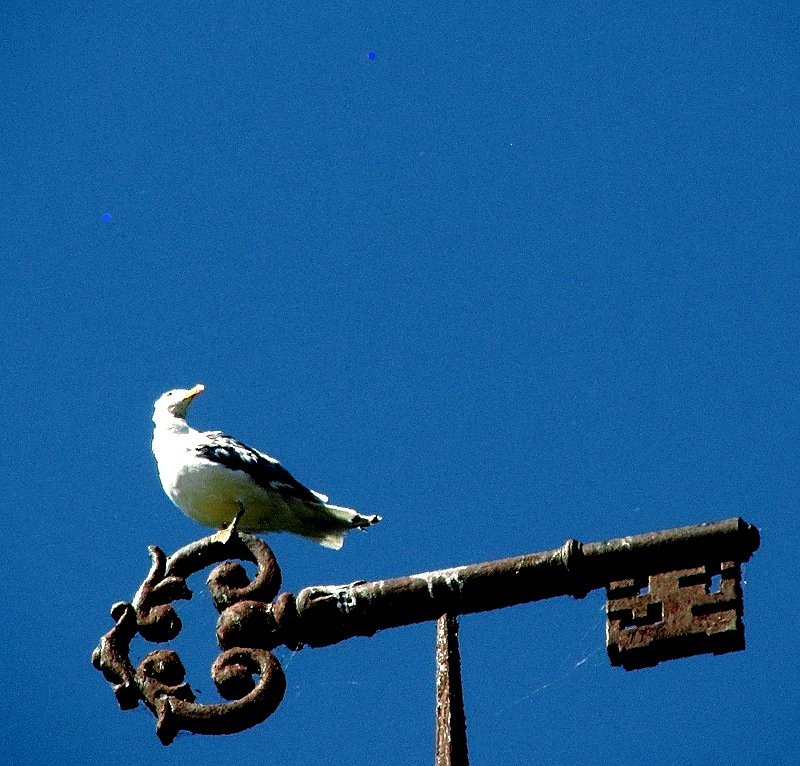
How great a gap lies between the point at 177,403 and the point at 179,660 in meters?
6.20

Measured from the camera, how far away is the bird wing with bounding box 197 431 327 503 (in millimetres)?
8867

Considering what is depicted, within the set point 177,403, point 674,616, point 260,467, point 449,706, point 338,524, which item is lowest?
point 449,706

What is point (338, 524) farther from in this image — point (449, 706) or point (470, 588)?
point (449, 706)

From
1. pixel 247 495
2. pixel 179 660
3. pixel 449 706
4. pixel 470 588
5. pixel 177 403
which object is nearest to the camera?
pixel 449 706

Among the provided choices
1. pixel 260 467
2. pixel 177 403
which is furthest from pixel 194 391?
pixel 260 467

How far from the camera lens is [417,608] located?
13.0 ft

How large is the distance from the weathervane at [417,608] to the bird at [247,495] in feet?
13.8

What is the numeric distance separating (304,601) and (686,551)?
102 centimetres

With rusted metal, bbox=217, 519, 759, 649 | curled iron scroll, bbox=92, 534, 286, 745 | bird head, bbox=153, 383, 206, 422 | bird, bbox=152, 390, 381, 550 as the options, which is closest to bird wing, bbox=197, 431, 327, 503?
bird, bbox=152, 390, 381, 550

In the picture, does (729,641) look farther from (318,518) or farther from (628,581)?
(318,518)

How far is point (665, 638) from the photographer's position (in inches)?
146

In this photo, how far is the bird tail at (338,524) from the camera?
884 centimetres

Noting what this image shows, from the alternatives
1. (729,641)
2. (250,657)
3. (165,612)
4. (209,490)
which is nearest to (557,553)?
(729,641)

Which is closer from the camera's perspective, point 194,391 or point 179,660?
point 179,660
